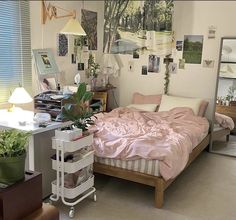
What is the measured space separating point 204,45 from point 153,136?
1.98 metres

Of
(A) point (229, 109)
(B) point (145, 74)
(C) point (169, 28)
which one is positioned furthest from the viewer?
(B) point (145, 74)

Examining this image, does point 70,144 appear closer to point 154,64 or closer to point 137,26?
point 154,64

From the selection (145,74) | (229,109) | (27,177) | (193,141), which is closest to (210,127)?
(229,109)

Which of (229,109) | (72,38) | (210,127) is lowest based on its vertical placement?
(210,127)

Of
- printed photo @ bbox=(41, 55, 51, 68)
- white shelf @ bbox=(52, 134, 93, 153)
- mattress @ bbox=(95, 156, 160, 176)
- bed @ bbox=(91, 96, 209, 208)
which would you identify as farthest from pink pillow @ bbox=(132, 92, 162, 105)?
white shelf @ bbox=(52, 134, 93, 153)

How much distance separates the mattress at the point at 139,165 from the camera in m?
2.57

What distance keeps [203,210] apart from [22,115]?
2.02m

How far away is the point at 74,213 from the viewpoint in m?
2.44

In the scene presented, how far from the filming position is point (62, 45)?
4098 millimetres

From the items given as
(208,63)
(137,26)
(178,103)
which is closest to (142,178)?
(178,103)

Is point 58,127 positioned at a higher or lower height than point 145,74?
lower

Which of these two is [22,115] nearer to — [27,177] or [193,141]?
[27,177]

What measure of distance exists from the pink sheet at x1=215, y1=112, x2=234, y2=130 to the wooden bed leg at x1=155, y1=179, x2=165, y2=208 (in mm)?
1996

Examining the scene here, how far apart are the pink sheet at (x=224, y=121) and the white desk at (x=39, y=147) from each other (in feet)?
8.11
